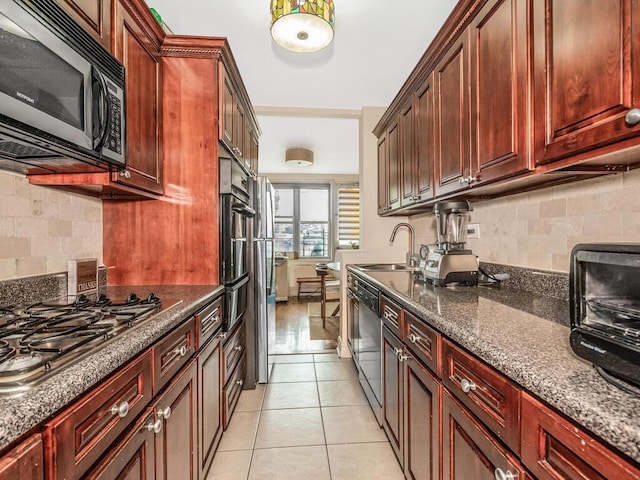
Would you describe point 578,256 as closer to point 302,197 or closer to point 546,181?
point 546,181

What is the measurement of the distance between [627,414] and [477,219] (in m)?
1.68

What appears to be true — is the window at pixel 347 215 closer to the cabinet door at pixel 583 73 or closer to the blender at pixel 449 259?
the blender at pixel 449 259

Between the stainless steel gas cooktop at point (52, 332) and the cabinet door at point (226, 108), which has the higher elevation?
the cabinet door at point (226, 108)

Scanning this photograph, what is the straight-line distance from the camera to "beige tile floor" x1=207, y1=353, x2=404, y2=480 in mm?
1696

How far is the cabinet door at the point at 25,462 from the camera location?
0.52 m

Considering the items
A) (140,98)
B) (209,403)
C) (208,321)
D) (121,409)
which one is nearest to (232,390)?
(209,403)

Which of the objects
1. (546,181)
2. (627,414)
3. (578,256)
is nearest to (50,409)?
(627,414)

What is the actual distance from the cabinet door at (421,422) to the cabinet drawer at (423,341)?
0.04 m

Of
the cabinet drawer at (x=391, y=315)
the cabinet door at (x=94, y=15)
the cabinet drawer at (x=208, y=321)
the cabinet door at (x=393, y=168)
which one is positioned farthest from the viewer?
the cabinet door at (x=393, y=168)

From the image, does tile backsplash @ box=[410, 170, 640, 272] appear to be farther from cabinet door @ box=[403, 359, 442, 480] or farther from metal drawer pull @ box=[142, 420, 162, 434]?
metal drawer pull @ box=[142, 420, 162, 434]

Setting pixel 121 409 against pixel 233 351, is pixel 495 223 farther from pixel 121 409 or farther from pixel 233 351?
pixel 121 409

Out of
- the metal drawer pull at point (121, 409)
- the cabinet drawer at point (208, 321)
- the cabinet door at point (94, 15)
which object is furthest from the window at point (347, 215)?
the metal drawer pull at point (121, 409)

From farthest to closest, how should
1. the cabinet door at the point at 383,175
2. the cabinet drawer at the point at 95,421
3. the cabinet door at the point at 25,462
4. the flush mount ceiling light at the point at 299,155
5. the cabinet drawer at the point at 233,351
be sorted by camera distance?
the flush mount ceiling light at the point at 299,155 → the cabinet door at the point at 383,175 → the cabinet drawer at the point at 233,351 → the cabinet drawer at the point at 95,421 → the cabinet door at the point at 25,462

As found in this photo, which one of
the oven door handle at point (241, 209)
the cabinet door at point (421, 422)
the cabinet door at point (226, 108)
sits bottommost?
the cabinet door at point (421, 422)
